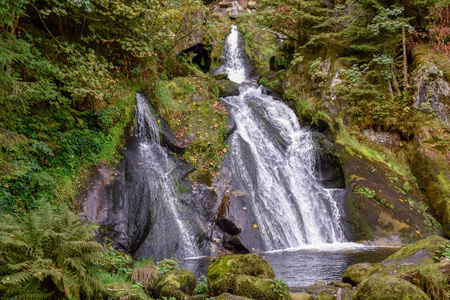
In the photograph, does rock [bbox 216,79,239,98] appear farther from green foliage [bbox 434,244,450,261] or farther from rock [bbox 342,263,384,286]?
green foliage [bbox 434,244,450,261]

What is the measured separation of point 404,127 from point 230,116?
24.8 feet

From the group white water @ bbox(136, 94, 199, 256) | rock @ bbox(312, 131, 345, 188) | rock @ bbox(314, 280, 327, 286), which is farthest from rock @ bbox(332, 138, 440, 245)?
white water @ bbox(136, 94, 199, 256)

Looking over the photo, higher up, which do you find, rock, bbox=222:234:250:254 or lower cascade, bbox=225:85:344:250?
lower cascade, bbox=225:85:344:250

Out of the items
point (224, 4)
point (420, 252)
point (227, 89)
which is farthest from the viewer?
point (224, 4)

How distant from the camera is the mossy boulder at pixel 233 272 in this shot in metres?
3.97

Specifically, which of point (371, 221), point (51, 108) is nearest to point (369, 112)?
point (371, 221)

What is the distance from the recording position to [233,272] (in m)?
4.23

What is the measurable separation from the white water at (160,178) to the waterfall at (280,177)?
222 cm

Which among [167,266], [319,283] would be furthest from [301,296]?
[167,266]

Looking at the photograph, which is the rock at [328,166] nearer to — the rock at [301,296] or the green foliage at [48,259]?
the rock at [301,296]

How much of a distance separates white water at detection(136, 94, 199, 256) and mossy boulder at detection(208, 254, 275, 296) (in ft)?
9.50

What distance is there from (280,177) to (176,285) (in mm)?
6913

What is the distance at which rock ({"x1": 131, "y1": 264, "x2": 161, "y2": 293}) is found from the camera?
3994 mm

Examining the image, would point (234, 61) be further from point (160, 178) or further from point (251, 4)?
point (160, 178)
